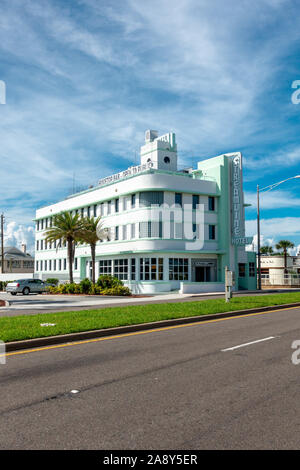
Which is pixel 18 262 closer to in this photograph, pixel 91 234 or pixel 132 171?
pixel 132 171

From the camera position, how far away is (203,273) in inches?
1690

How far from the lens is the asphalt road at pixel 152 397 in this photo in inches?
174

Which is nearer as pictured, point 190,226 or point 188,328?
point 188,328

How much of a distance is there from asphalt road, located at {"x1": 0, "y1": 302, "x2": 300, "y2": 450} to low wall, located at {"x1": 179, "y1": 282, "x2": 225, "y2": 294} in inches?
1073

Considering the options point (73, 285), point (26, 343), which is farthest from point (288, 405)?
point (73, 285)

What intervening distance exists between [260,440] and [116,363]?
4.02 m

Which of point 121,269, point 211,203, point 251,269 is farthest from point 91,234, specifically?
point 251,269

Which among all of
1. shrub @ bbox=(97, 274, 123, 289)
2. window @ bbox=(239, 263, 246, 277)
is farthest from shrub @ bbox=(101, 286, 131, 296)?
window @ bbox=(239, 263, 246, 277)

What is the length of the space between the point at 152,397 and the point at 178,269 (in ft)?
116

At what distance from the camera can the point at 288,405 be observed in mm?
5480

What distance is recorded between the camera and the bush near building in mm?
35781

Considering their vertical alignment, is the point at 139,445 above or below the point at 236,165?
below

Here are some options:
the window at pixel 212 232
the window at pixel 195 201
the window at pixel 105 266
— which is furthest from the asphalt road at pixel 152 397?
the window at pixel 105 266
